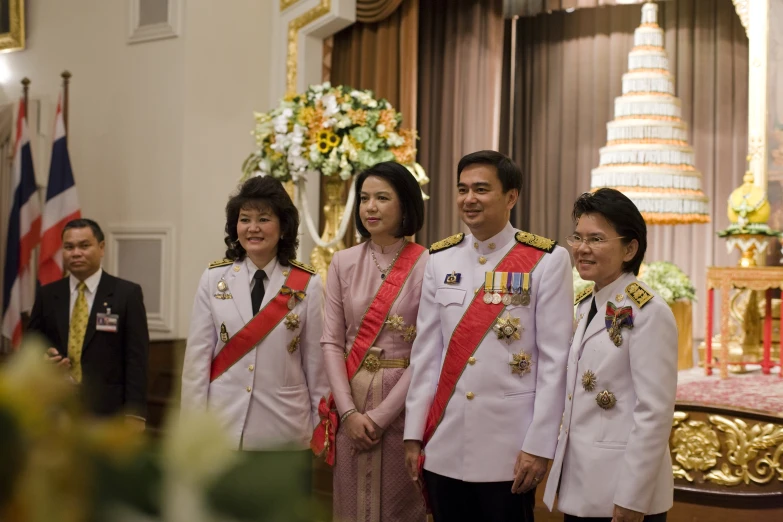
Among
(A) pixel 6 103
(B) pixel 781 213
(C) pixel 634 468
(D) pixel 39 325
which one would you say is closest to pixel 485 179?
(C) pixel 634 468

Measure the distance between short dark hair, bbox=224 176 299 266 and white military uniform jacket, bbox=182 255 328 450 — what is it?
0.14ft

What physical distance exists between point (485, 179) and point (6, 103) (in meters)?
5.80

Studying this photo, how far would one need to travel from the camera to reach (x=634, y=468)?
1.88 metres

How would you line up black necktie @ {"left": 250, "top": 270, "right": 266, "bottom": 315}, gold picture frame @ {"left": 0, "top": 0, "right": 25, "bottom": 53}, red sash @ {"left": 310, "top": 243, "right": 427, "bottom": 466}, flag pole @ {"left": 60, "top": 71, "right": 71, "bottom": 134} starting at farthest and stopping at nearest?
gold picture frame @ {"left": 0, "top": 0, "right": 25, "bottom": 53} < flag pole @ {"left": 60, "top": 71, "right": 71, "bottom": 134} < black necktie @ {"left": 250, "top": 270, "right": 266, "bottom": 315} < red sash @ {"left": 310, "top": 243, "right": 427, "bottom": 466}

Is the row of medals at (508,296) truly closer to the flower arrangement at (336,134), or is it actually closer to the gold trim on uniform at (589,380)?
the gold trim on uniform at (589,380)

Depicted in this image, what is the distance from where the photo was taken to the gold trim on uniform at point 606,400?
76.8 inches

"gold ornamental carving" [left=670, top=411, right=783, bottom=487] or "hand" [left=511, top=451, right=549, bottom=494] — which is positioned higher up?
"hand" [left=511, top=451, right=549, bottom=494]

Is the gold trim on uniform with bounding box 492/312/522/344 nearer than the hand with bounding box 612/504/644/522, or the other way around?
the hand with bounding box 612/504/644/522

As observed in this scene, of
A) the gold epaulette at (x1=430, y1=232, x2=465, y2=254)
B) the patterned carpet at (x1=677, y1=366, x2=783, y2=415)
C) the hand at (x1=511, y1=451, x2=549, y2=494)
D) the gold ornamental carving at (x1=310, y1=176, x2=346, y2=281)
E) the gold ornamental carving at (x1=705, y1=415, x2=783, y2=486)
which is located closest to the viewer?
the hand at (x1=511, y1=451, x2=549, y2=494)

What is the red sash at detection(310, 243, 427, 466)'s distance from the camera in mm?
2455

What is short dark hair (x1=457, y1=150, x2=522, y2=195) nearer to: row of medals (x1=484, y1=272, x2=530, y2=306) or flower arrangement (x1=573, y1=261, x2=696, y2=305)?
row of medals (x1=484, y1=272, x2=530, y2=306)

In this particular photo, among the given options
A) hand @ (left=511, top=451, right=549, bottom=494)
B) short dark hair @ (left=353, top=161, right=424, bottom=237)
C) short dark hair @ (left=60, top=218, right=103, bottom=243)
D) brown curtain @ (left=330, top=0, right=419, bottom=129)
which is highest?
brown curtain @ (left=330, top=0, right=419, bottom=129)

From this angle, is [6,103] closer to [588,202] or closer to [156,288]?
[156,288]

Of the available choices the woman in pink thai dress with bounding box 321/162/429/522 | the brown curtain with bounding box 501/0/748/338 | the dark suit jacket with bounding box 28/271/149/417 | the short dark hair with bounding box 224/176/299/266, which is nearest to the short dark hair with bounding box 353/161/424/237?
the woman in pink thai dress with bounding box 321/162/429/522
